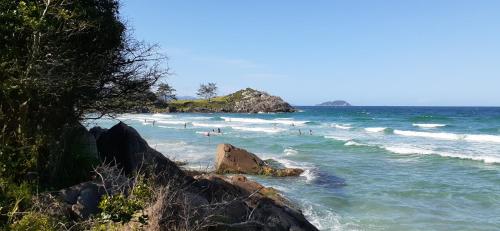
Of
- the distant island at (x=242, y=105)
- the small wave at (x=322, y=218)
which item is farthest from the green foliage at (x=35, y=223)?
the distant island at (x=242, y=105)

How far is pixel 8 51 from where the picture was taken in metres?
9.24

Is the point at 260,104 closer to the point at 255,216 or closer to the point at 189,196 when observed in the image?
the point at 255,216

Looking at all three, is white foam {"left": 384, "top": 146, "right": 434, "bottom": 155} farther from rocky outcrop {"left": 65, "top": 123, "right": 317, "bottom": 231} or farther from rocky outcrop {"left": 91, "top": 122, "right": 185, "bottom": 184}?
rocky outcrop {"left": 91, "top": 122, "right": 185, "bottom": 184}

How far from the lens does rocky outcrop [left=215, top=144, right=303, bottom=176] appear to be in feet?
78.0

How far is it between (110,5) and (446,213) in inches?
514

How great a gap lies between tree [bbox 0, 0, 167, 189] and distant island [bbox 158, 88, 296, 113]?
111311mm

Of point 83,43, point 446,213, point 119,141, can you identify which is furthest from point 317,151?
point 83,43

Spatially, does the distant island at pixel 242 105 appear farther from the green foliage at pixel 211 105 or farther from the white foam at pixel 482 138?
the white foam at pixel 482 138

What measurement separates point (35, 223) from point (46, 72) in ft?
10.5

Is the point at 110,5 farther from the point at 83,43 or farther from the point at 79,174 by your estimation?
the point at 79,174

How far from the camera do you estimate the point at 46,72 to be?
9.52 meters

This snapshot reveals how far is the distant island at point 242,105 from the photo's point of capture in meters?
127

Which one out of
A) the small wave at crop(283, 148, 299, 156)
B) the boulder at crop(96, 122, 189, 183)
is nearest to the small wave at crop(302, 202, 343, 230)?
the boulder at crop(96, 122, 189, 183)

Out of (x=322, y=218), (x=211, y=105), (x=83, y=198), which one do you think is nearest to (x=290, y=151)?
(x=322, y=218)
